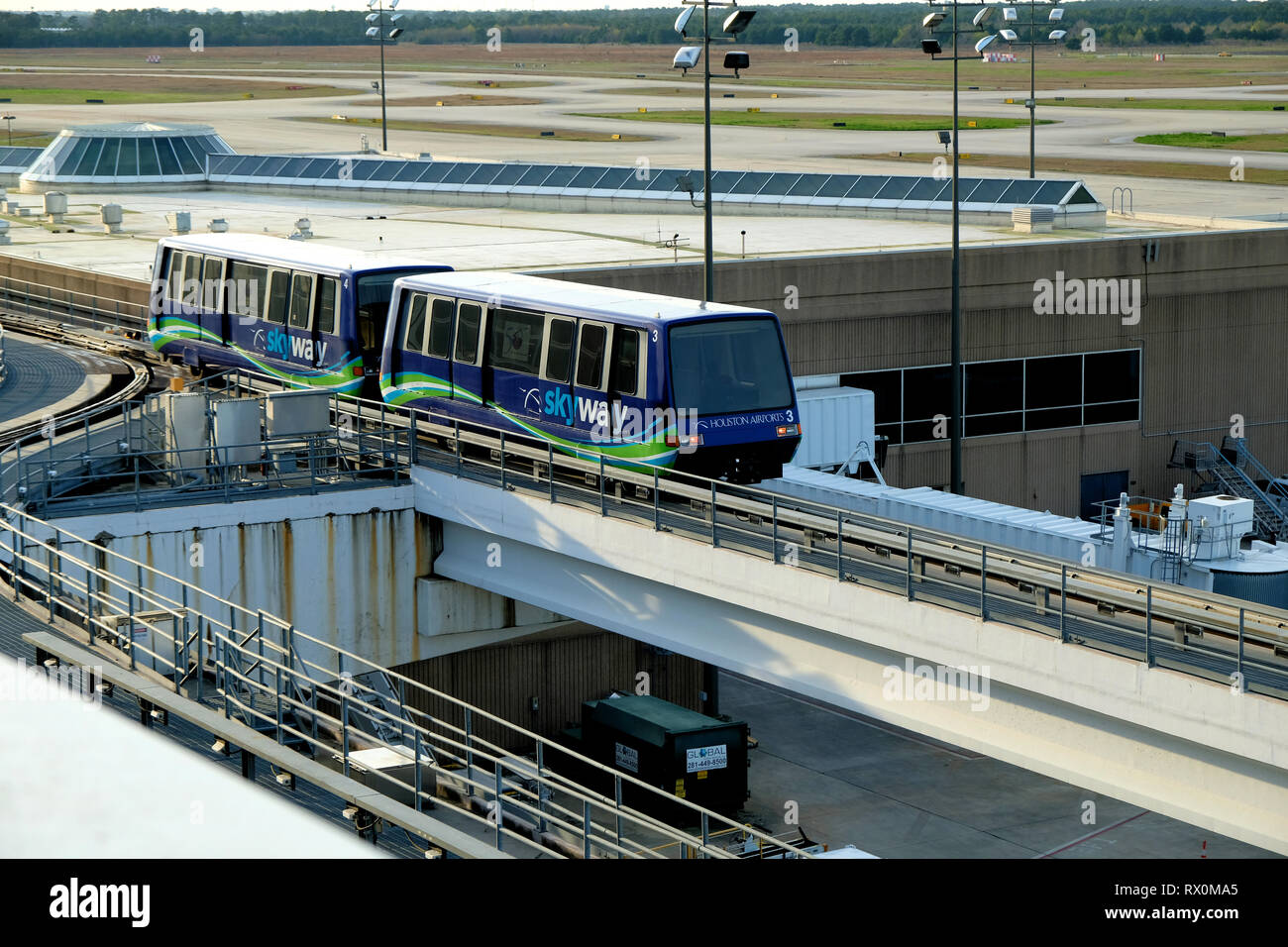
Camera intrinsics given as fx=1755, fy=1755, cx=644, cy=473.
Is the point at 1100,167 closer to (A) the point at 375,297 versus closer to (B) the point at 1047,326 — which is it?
(B) the point at 1047,326

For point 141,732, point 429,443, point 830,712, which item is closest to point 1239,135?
point 830,712

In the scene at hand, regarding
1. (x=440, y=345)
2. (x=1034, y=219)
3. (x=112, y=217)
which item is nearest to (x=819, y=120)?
(x=1034, y=219)

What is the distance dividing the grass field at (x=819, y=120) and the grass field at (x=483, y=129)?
1024cm

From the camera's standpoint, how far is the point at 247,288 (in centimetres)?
3247

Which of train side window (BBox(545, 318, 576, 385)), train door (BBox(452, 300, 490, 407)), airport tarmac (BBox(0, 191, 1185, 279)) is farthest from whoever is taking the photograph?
airport tarmac (BBox(0, 191, 1185, 279))

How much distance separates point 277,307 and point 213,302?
2.87 meters

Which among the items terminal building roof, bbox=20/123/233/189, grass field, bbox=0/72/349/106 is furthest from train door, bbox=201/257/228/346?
grass field, bbox=0/72/349/106

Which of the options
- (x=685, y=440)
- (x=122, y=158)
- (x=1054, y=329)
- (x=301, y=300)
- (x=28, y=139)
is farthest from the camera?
(x=28, y=139)

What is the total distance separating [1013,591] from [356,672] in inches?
433

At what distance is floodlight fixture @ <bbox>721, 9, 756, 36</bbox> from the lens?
30892 millimetres

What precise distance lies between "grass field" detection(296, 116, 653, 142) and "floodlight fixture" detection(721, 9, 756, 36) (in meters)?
72.0

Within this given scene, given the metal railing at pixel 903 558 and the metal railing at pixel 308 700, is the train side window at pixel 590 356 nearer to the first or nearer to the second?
the metal railing at pixel 903 558

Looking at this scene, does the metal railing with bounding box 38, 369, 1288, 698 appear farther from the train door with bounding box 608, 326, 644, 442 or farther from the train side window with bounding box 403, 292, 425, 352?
the train side window with bounding box 403, 292, 425, 352

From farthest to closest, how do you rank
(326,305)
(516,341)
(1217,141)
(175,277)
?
1. (1217,141)
2. (175,277)
3. (326,305)
4. (516,341)
